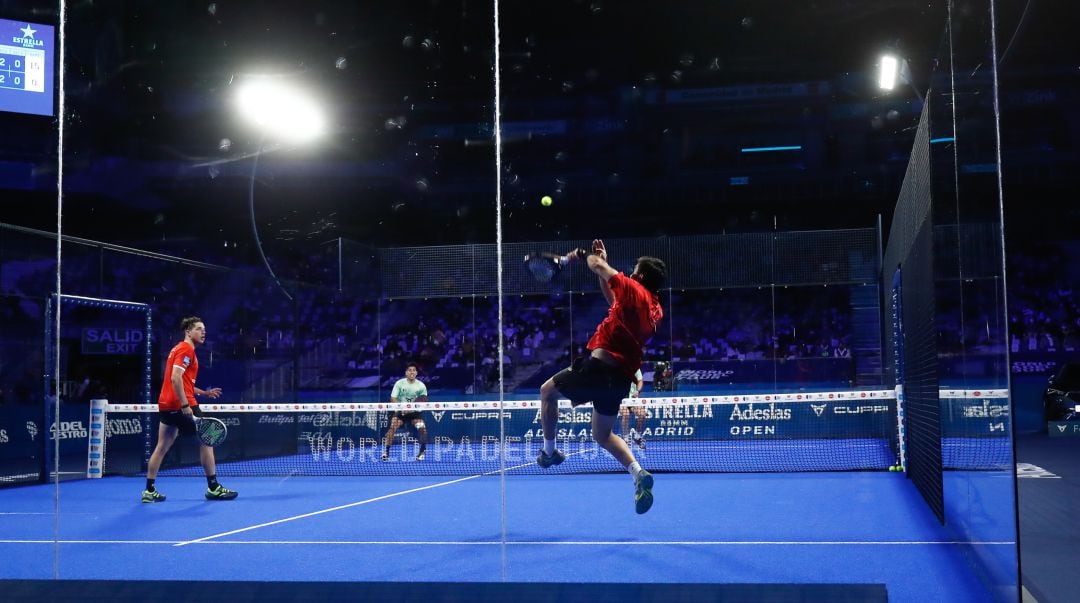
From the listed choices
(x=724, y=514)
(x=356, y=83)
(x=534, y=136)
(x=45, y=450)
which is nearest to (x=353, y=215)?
(x=356, y=83)

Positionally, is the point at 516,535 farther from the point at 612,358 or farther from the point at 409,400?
Answer: the point at 409,400

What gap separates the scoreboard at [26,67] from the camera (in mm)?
10305

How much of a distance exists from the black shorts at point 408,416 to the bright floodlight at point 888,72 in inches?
235

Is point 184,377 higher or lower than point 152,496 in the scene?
higher

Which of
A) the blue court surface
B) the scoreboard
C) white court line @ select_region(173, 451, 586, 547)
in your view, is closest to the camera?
the blue court surface

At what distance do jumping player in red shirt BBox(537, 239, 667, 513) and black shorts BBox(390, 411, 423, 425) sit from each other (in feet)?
21.4

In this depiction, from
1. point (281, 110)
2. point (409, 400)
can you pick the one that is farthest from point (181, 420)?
point (281, 110)

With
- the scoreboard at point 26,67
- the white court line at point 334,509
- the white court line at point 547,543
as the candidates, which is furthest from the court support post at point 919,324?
the scoreboard at point 26,67

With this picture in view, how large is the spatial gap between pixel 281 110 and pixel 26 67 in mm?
2923

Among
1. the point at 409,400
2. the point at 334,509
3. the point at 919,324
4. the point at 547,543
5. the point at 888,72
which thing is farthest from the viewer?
the point at 409,400

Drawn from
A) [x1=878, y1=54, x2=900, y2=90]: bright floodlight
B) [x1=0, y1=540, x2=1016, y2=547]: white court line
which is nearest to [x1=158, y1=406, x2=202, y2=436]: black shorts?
[x1=0, y1=540, x2=1016, y2=547]: white court line

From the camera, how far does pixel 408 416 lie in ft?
36.8

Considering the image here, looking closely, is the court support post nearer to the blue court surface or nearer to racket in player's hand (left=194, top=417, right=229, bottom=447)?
the blue court surface

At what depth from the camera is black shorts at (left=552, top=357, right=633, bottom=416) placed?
15.0 feet
